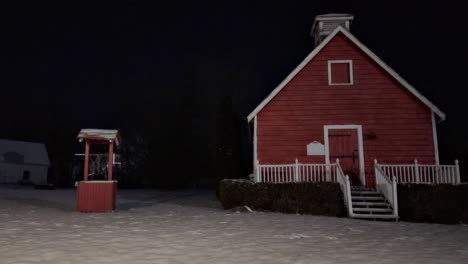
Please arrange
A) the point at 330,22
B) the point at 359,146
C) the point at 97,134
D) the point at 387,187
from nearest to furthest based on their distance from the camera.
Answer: the point at 387,187 < the point at 97,134 < the point at 359,146 < the point at 330,22

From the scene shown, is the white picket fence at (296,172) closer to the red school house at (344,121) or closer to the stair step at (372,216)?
the red school house at (344,121)

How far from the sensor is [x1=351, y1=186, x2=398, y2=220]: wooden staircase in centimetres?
1288

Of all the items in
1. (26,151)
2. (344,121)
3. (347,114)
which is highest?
(26,151)

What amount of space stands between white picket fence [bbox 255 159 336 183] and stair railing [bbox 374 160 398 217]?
179 cm

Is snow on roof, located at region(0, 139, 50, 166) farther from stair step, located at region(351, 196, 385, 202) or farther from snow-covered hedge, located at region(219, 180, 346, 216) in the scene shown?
stair step, located at region(351, 196, 385, 202)

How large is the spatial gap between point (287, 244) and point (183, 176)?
132 ft

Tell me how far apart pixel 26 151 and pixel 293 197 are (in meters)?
51.4

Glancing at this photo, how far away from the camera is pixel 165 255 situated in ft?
21.4

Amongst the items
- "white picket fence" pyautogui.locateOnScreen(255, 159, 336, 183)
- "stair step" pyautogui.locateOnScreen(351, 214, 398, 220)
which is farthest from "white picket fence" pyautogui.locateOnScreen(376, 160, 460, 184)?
"stair step" pyautogui.locateOnScreen(351, 214, 398, 220)

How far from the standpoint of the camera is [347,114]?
16688mm

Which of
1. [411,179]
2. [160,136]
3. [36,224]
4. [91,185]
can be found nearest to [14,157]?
[160,136]

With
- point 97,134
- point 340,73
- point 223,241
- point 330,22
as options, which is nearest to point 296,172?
point 340,73

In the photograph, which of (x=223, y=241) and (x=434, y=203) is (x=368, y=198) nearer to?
(x=434, y=203)

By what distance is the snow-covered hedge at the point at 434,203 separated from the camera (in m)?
12.6
